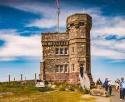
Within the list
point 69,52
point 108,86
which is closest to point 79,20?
point 69,52

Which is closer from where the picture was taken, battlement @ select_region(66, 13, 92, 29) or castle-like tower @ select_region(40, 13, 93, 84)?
castle-like tower @ select_region(40, 13, 93, 84)

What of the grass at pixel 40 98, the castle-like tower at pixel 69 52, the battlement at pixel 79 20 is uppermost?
the battlement at pixel 79 20

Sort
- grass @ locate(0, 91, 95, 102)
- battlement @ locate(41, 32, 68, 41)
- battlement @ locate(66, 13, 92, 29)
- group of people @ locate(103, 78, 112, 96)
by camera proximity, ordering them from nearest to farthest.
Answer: grass @ locate(0, 91, 95, 102)
group of people @ locate(103, 78, 112, 96)
battlement @ locate(66, 13, 92, 29)
battlement @ locate(41, 32, 68, 41)

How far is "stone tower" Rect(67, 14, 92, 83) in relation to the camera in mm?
62781

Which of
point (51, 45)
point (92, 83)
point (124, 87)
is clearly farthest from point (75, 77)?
point (124, 87)

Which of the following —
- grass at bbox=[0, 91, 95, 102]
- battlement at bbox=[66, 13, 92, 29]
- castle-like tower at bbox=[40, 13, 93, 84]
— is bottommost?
grass at bbox=[0, 91, 95, 102]

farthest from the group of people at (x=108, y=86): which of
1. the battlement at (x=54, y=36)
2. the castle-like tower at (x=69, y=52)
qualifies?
the battlement at (x=54, y=36)

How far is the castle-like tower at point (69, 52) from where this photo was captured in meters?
62.9

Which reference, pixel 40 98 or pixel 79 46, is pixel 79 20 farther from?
pixel 40 98

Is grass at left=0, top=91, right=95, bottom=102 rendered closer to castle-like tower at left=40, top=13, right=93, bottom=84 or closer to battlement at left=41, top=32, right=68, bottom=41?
→ castle-like tower at left=40, top=13, right=93, bottom=84

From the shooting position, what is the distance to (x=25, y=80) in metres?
69.5

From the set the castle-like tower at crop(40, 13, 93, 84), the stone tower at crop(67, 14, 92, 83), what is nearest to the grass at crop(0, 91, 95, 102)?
the stone tower at crop(67, 14, 92, 83)

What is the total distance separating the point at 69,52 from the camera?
214ft

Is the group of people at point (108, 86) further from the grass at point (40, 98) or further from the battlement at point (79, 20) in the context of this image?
the battlement at point (79, 20)
